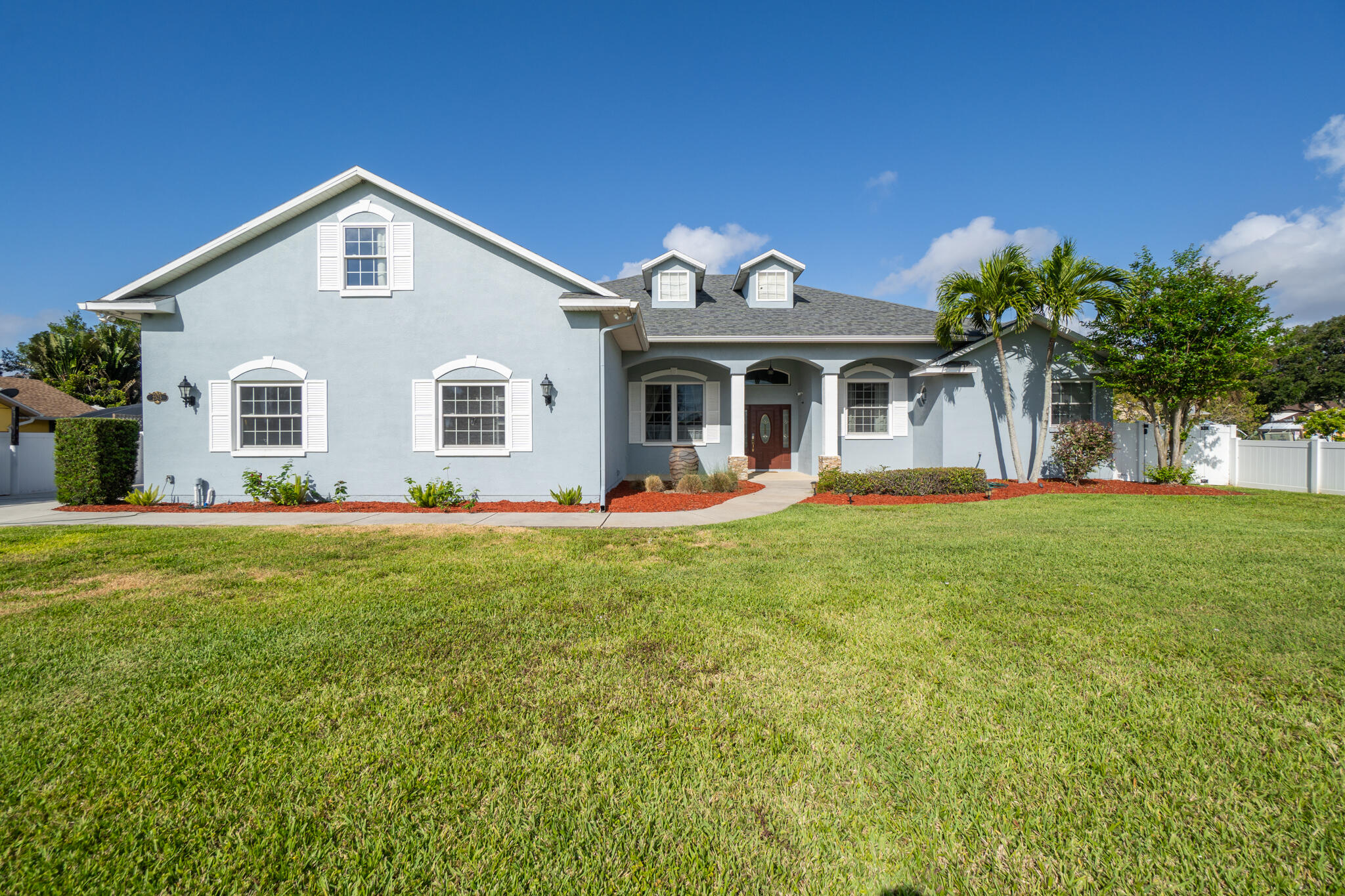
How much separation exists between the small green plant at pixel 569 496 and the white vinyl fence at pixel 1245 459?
14.1m

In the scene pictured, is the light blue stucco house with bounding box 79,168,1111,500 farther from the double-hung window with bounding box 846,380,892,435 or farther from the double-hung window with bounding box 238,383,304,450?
the double-hung window with bounding box 846,380,892,435

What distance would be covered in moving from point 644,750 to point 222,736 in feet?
6.71

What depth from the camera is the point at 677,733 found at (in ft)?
9.27

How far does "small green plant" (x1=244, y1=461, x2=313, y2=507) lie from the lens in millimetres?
10883

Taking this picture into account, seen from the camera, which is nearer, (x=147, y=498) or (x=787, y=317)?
(x=147, y=498)

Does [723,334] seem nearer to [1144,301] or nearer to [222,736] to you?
[1144,301]

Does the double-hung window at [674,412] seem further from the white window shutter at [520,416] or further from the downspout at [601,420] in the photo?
the white window shutter at [520,416]

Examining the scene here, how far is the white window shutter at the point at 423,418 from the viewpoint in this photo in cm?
1124

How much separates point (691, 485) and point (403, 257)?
736 cm

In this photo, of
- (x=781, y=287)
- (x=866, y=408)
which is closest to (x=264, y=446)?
(x=781, y=287)

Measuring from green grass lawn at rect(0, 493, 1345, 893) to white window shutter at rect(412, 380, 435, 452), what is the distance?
18.7 ft

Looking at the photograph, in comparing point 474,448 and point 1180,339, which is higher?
point 1180,339

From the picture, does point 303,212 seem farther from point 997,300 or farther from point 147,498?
point 997,300

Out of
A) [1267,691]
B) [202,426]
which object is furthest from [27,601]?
[1267,691]
